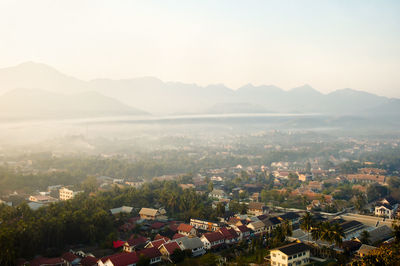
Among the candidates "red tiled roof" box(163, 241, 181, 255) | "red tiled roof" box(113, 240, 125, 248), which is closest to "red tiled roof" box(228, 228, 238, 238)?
"red tiled roof" box(163, 241, 181, 255)

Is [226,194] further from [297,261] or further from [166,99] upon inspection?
[166,99]

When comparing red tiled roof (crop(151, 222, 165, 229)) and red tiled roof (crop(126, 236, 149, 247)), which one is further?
red tiled roof (crop(151, 222, 165, 229))

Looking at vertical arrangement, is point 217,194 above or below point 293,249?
below

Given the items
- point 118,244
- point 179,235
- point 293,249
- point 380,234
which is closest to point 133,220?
point 179,235

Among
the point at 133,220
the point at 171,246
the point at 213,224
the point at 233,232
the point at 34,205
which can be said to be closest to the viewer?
the point at 171,246

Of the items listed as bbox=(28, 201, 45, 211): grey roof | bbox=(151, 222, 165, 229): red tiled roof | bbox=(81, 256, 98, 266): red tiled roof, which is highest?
bbox=(81, 256, 98, 266): red tiled roof

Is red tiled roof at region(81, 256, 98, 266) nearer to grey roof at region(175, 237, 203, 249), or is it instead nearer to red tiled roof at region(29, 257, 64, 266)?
red tiled roof at region(29, 257, 64, 266)

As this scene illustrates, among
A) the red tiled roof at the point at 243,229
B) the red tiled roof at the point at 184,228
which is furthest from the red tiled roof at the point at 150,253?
Answer: the red tiled roof at the point at 243,229

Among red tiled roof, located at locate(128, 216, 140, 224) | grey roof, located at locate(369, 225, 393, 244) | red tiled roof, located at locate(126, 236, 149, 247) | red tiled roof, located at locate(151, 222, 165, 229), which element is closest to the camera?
red tiled roof, located at locate(126, 236, 149, 247)

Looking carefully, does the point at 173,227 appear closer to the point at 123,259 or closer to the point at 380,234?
the point at 123,259
